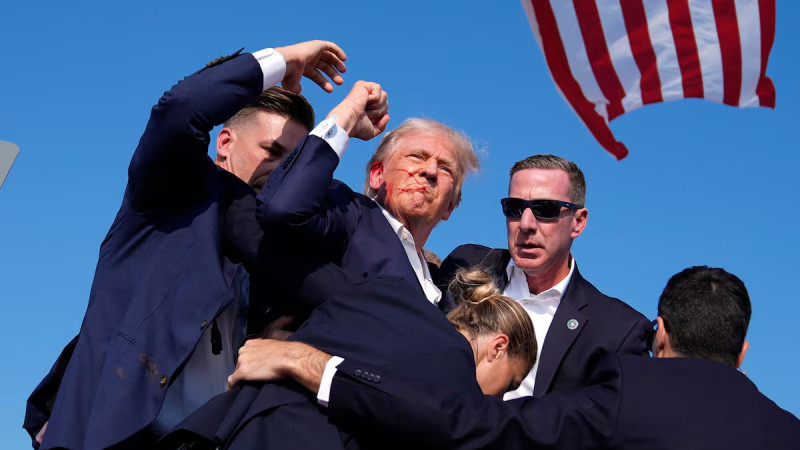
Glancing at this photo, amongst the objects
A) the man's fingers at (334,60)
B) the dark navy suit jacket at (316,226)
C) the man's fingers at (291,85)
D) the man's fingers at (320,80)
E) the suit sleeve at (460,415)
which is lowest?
the suit sleeve at (460,415)

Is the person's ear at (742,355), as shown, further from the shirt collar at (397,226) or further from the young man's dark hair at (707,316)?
the shirt collar at (397,226)

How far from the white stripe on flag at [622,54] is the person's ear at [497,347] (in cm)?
288

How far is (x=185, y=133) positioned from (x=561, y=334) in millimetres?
2773

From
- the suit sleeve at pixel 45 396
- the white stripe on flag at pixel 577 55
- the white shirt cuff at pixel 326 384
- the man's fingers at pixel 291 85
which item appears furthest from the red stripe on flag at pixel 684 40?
the suit sleeve at pixel 45 396

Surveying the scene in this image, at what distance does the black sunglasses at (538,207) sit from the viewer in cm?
656

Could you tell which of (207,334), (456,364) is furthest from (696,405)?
(207,334)

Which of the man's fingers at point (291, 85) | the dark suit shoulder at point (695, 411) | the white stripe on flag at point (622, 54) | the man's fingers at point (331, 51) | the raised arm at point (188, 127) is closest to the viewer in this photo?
the dark suit shoulder at point (695, 411)

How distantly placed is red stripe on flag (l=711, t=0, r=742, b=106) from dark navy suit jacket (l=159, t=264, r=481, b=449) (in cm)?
378

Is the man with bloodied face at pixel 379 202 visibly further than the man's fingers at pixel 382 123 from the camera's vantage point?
No

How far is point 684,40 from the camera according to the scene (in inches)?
265

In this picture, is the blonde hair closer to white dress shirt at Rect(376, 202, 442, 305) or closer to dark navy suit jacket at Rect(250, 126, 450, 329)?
dark navy suit jacket at Rect(250, 126, 450, 329)

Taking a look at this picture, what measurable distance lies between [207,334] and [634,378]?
74.1 inches

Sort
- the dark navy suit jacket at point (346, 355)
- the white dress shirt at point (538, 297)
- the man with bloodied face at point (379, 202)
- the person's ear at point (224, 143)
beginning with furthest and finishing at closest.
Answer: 1. the white dress shirt at point (538, 297)
2. the person's ear at point (224, 143)
3. the man with bloodied face at point (379, 202)
4. the dark navy suit jacket at point (346, 355)

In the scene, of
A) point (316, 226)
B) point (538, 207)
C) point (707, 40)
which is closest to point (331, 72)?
point (316, 226)
